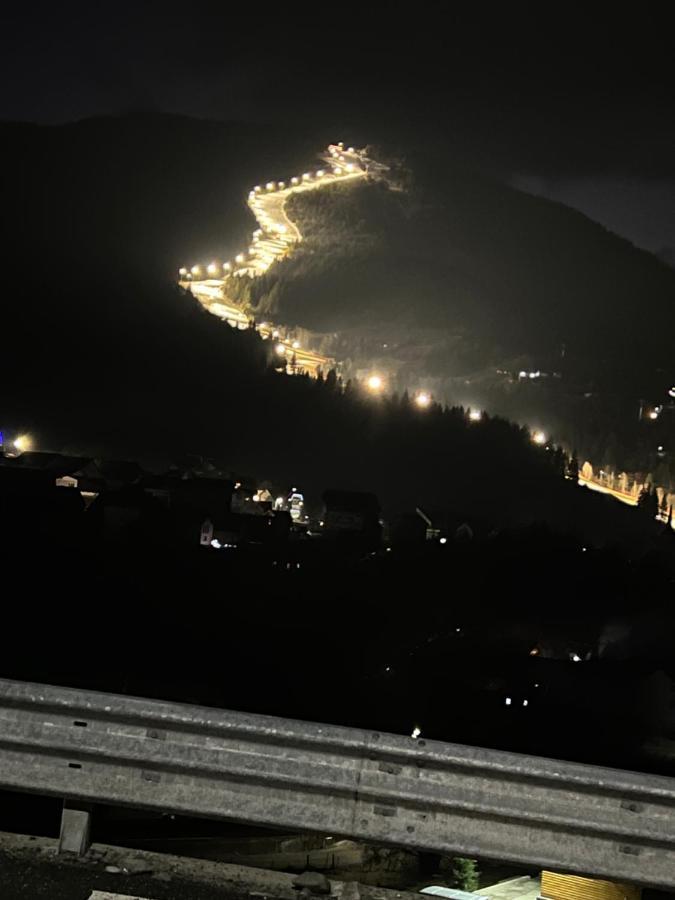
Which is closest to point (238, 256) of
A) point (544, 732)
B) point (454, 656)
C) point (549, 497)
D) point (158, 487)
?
point (549, 497)

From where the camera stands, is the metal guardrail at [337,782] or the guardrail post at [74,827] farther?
the guardrail post at [74,827]

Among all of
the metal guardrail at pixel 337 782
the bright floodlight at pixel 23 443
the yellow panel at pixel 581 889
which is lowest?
the bright floodlight at pixel 23 443

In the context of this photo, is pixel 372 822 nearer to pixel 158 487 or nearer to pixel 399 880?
pixel 399 880

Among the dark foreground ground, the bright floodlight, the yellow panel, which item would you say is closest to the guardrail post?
the dark foreground ground

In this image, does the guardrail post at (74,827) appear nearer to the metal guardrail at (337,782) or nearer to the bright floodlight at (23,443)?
the metal guardrail at (337,782)

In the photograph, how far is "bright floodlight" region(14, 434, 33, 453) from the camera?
3999 cm

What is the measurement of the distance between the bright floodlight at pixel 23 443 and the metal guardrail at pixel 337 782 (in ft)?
126

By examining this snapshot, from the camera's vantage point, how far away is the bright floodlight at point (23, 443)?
40.0 meters

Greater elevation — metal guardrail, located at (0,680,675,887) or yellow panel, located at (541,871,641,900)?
metal guardrail, located at (0,680,675,887)

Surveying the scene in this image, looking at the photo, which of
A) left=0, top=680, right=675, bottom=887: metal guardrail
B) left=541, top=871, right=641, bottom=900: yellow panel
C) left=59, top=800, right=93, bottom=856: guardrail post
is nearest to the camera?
left=0, top=680, right=675, bottom=887: metal guardrail

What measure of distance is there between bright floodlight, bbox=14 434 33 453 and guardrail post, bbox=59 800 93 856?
1511 inches

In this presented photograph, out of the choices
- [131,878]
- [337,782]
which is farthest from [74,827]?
[337,782]

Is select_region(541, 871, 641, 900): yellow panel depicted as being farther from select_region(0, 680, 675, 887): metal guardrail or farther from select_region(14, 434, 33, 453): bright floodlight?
select_region(14, 434, 33, 453): bright floodlight

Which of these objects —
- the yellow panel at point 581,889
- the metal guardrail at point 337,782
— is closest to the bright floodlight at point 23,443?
the metal guardrail at point 337,782
